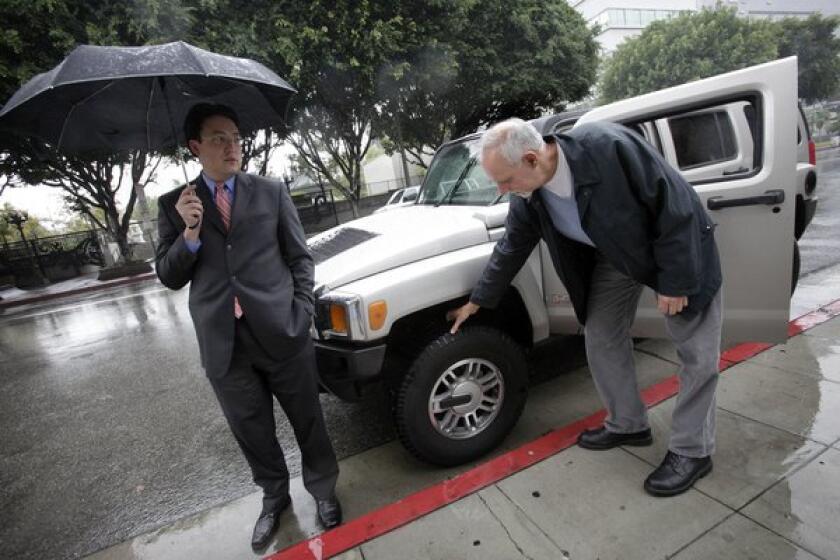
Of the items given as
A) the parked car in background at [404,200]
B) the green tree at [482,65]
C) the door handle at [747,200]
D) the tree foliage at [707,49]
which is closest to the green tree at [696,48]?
the tree foliage at [707,49]

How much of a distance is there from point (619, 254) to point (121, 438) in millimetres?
3865

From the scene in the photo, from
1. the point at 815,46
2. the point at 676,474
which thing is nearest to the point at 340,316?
the point at 676,474

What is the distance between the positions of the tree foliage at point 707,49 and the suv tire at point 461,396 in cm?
2785

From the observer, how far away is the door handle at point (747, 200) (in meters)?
2.21

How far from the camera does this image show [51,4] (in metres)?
9.64

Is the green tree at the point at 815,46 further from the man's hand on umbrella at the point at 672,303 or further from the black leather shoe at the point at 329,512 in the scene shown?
the black leather shoe at the point at 329,512

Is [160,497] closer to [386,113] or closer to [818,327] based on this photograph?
[818,327]

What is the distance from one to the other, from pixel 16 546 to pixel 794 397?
15.0 ft

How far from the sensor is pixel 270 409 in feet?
7.43

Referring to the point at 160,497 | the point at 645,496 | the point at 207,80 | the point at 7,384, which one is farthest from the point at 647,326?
the point at 7,384

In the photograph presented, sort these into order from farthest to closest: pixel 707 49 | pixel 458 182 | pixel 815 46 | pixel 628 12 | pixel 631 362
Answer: pixel 628 12 → pixel 815 46 → pixel 707 49 → pixel 458 182 → pixel 631 362

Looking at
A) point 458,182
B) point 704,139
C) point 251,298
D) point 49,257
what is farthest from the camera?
point 49,257

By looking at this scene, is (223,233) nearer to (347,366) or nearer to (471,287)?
(347,366)

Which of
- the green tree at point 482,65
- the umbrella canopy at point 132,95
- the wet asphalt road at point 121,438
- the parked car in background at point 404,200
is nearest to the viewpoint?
the umbrella canopy at point 132,95
